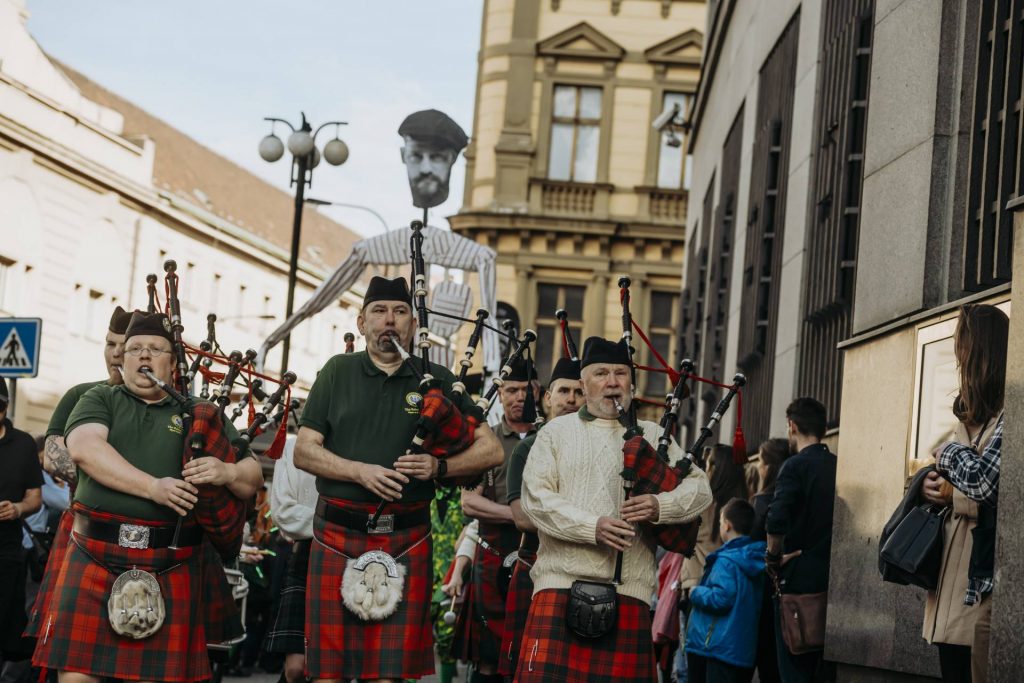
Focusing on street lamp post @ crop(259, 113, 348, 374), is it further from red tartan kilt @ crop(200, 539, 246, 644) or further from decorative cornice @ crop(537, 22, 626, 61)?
decorative cornice @ crop(537, 22, 626, 61)

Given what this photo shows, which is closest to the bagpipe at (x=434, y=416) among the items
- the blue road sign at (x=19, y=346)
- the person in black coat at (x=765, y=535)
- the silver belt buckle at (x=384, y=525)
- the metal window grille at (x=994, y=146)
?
the silver belt buckle at (x=384, y=525)

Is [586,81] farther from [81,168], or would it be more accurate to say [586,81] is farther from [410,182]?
[410,182]

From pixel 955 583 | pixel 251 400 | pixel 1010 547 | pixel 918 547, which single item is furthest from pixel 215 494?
pixel 1010 547

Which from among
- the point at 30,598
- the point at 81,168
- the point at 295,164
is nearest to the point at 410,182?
the point at 30,598

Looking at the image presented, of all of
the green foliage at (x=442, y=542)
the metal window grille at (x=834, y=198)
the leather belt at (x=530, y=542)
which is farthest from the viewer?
the green foliage at (x=442, y=542)

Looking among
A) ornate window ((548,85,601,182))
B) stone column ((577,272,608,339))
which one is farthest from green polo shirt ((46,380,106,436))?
ornate window ((548,85,601,182))

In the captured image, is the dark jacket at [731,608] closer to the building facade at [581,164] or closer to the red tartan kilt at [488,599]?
the red tartan kilt at [488,599]

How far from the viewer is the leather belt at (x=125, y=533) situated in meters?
6.83

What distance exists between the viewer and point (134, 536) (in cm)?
684

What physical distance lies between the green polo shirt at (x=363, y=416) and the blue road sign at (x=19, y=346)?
639 centimetres

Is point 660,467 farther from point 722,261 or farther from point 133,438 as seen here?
point 722,261

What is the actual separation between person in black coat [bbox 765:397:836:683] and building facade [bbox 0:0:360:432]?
31.5 meters

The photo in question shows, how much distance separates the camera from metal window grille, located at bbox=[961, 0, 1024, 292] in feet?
26.2

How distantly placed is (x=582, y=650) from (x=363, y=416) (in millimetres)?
1279
